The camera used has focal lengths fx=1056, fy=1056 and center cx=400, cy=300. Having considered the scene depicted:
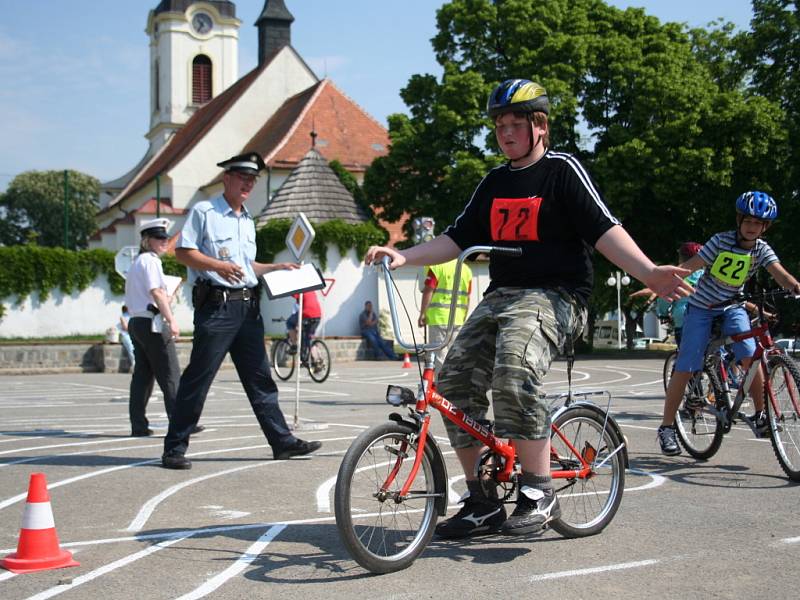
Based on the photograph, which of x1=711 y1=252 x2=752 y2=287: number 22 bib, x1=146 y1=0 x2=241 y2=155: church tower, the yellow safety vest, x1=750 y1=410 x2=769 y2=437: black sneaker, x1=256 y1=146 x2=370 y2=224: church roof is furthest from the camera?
x1=146 y1=0 x2=241 y2=155: church tower

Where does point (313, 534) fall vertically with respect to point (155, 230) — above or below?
below

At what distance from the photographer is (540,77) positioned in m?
36.7

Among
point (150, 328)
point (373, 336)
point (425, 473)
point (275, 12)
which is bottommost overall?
point (425, 473)

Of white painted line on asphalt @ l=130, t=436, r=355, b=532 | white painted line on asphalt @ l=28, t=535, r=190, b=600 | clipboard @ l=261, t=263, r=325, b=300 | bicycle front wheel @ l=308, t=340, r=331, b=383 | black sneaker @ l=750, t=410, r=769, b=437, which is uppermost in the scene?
clipboard @ l=261, t=263, r=325, b=300

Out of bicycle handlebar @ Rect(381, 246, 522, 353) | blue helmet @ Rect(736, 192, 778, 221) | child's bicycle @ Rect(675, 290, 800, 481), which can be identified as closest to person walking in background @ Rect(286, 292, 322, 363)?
child's bicycle @ Rect(675, 290, 800, 481)

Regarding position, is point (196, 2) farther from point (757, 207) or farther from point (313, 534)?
point (313, 534)

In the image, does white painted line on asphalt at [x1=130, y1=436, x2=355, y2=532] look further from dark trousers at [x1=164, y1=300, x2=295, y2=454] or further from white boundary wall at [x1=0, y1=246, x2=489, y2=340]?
Answer: white boundary wall at [x1=0, y1=246, x2=489, y2=340]

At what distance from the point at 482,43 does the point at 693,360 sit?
32691mm

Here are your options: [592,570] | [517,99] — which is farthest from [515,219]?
[592,570]

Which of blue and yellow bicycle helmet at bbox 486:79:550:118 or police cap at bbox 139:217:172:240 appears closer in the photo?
blue and yellow bicycle helmet at bbox 486:79:550:118

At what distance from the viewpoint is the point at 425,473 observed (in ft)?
16.5

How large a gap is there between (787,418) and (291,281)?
392 centimetres

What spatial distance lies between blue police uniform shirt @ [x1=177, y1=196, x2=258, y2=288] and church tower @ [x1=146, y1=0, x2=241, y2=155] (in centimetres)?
6299

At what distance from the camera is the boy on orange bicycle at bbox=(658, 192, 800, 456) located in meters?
7.61
